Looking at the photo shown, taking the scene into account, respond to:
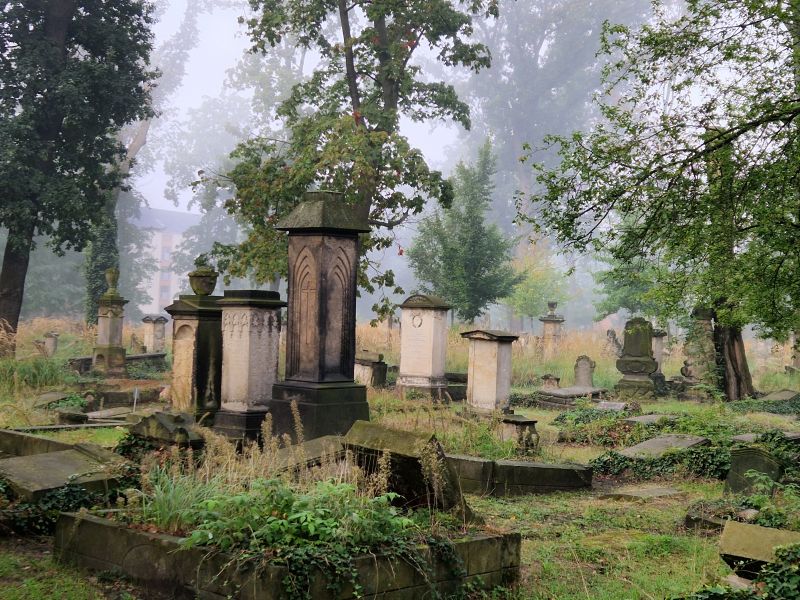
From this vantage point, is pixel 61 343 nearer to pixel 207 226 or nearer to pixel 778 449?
pixel 778 449

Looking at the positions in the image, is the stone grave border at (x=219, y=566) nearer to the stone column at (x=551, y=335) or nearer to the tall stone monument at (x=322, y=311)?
the tall stone monument at (x=322, y=311)

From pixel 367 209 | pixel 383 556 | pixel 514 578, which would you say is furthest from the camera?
pixel 367 209

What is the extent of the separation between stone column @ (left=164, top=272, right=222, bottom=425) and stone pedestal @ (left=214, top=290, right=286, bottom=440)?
0.52m

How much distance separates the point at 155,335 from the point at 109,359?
19.6 ft

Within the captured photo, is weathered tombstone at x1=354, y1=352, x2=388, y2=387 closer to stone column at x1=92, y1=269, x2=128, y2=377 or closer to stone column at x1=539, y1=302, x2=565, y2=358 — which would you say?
stone column at x1=92, y1=269, x2=128, y2=377

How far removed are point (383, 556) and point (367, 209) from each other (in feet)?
49.1

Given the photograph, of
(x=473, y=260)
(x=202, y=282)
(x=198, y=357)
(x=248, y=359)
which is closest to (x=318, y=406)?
(x=248, y=359)

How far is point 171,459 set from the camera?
21.1ft

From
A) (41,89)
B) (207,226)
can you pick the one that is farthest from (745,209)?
(207,226)

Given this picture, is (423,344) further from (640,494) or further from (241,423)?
(640,494)

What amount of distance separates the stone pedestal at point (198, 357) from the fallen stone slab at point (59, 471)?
4.03 meters

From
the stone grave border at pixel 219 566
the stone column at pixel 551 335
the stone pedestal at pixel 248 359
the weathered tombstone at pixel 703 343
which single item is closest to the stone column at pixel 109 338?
the stone pedestal at pixel 248 359

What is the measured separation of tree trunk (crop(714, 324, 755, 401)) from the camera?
19.1 m

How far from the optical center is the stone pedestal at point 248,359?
34.6 feet
